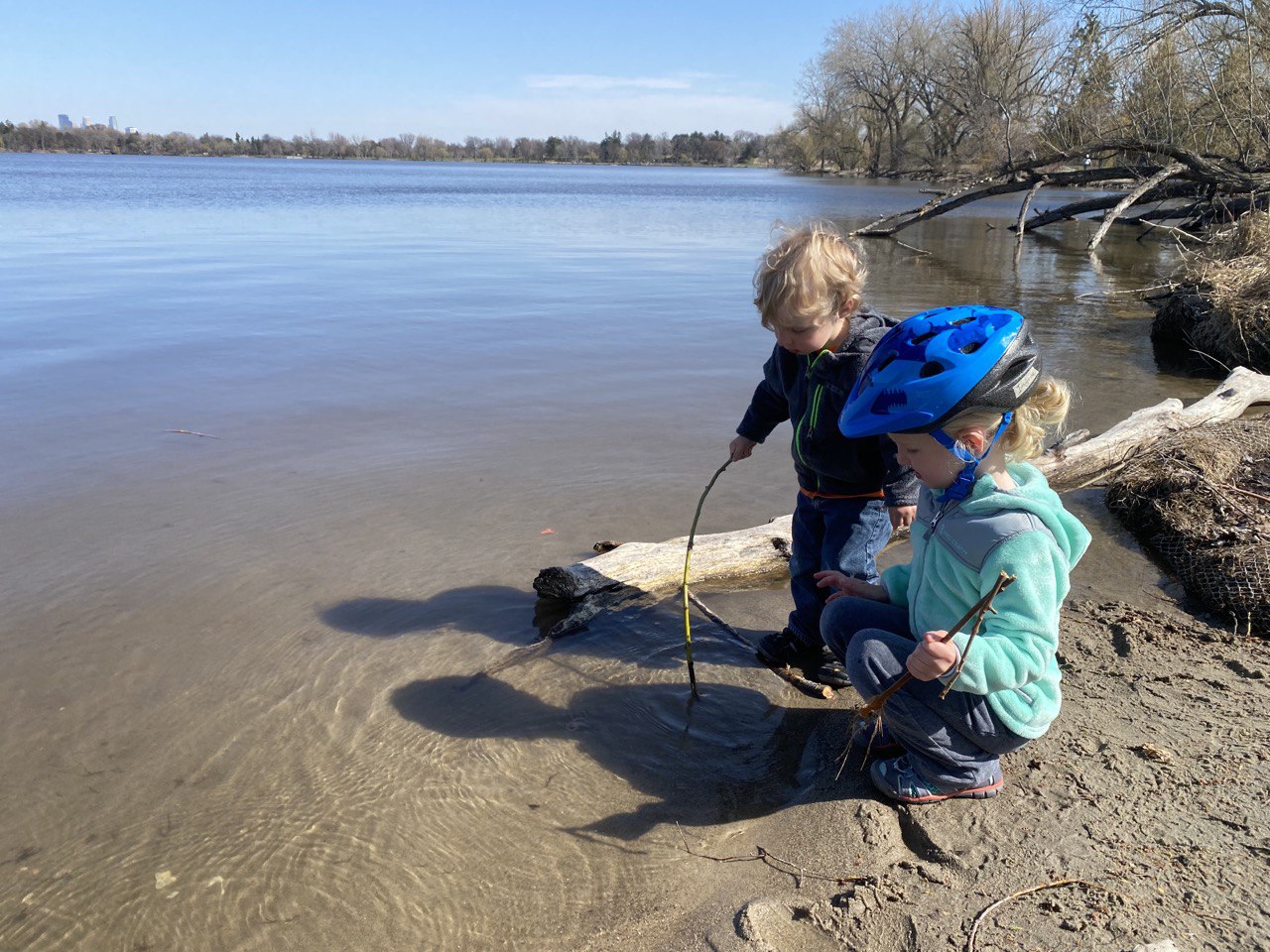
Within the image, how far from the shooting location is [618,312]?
38.1 feet

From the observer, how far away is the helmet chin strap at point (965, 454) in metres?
2.42

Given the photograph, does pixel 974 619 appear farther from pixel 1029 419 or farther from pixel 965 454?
pixel 1029 419

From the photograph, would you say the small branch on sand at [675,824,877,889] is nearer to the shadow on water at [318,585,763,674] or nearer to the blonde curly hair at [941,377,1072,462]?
the shadow on water at [318,585,763,674]

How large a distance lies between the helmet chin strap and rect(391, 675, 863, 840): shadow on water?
1.12 metres

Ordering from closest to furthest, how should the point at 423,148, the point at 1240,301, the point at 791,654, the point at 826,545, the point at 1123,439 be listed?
the point at 826,545 < the point at 791,654 < the point at 1123,439 < the point at 1240,301 < the point at 423,148

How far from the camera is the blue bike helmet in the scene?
2334 mm

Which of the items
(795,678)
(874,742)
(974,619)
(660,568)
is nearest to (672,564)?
(660,568)

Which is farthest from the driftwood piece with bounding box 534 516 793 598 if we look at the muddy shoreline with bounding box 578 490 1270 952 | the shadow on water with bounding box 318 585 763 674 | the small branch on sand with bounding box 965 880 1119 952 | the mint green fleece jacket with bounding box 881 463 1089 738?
the small branch on sand with bounding box 965 880 1119 952

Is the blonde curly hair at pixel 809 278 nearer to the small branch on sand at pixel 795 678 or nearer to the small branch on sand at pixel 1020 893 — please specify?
the small branch on sand at pixel 795 678

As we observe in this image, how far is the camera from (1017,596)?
233cm

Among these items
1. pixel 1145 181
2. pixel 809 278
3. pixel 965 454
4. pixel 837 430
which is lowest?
pixel 837 430

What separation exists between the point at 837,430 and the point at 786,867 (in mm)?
1534

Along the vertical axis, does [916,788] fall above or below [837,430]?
below

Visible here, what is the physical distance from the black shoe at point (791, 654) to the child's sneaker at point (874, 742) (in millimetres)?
614
